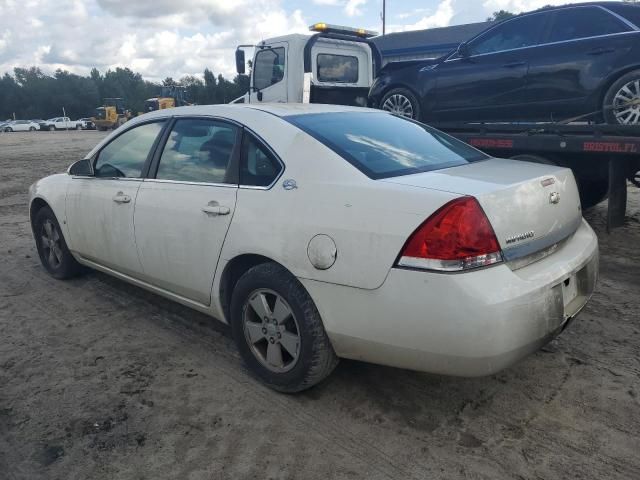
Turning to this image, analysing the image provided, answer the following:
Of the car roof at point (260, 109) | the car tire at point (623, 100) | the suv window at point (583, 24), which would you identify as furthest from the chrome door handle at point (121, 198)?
the suv window at point (583, 24)

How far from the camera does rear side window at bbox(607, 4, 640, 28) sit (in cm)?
554

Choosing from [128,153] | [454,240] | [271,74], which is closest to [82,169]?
[128,153]

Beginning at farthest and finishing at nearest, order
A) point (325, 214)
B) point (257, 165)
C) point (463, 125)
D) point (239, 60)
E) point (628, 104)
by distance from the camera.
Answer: point (239, 60) → point (463, 125) → point (628, 104) → point (257, 165) → point (325, 214)

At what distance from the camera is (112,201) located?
12.7ft

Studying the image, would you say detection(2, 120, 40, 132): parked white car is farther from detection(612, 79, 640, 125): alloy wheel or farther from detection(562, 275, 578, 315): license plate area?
detection(562, 275, 578, 315): license plate area

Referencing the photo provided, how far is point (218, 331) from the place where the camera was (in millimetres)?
3777

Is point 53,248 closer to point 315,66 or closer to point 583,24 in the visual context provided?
point 315,66

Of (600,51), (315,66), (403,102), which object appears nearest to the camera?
(600,51)

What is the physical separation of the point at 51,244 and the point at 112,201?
145cm

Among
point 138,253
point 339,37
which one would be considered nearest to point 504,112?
point 339,37

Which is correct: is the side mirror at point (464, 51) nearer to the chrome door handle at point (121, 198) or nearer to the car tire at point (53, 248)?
the chrome door handle at point (121, 198)

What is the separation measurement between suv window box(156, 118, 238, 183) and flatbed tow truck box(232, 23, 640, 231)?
369 centimetres

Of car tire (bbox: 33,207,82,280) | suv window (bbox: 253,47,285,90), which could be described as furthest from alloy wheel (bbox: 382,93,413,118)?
car tire (bbox: 33,207,82,280)

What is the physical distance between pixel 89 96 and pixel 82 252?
290ft
